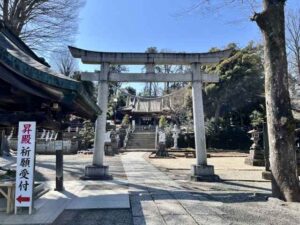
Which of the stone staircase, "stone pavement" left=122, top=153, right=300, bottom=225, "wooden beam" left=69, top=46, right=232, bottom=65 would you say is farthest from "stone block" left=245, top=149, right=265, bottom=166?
the stone staircase

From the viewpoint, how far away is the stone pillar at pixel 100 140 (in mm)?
11070

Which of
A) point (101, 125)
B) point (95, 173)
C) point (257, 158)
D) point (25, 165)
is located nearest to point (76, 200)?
point (25, 165)

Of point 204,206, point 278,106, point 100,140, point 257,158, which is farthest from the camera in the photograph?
point 257,158

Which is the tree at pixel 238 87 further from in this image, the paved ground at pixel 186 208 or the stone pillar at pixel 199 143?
the paved ground at pixel 186 208

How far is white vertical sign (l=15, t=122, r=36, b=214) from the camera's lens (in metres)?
5.93

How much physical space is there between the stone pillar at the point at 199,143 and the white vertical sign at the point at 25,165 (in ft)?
20.8

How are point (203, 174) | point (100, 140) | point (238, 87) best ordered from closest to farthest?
point (203, 174)
point (100, 140)
point (238, 87)

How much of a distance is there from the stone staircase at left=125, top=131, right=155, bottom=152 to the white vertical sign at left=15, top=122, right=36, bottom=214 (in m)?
25.0

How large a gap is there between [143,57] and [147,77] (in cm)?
71

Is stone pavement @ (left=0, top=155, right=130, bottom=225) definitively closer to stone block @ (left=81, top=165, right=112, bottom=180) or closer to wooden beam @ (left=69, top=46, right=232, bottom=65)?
stone block @ (left=81, top=165, right=112, bottom=180)

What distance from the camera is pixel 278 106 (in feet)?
23.2

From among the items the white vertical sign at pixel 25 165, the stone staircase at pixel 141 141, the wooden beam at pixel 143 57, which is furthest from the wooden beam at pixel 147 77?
the stone staircase at pixel 141 141

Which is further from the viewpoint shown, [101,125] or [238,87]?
[238,87]

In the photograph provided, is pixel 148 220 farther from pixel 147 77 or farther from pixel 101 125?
pixel 147 77
